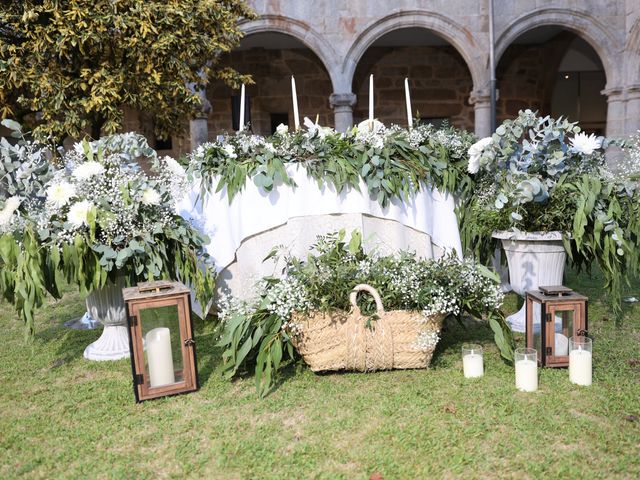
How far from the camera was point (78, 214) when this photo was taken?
283 cm

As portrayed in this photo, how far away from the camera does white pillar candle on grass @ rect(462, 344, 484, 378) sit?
2797mm

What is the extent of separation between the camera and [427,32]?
413 inches

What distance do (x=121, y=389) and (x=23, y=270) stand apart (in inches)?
30.0

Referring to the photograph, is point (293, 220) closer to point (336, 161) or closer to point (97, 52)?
point (336, 161)

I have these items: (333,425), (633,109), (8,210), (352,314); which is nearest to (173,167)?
(8,210)

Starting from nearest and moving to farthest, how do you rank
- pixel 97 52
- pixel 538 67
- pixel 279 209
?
pixel 279 209 < pixel 97 52 < pixel 538 67

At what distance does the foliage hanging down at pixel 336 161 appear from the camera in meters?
3.33

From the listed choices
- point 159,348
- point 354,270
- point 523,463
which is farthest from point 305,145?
point 523,463

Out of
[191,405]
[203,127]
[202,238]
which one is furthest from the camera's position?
[203,127]

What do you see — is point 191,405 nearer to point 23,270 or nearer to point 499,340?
point 23,270

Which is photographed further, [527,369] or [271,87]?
[271,87]

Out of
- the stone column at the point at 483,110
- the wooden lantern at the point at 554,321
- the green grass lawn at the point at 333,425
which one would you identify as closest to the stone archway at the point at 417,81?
the stone column at the point at 483,110

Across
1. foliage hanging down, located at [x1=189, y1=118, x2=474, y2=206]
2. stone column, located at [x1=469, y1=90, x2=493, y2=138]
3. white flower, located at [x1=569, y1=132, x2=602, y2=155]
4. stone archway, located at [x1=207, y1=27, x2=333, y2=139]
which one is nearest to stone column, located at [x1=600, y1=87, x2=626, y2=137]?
stone column, located at [x1=469, y1=90, x2=493, y2=138]

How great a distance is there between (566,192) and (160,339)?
243cm
